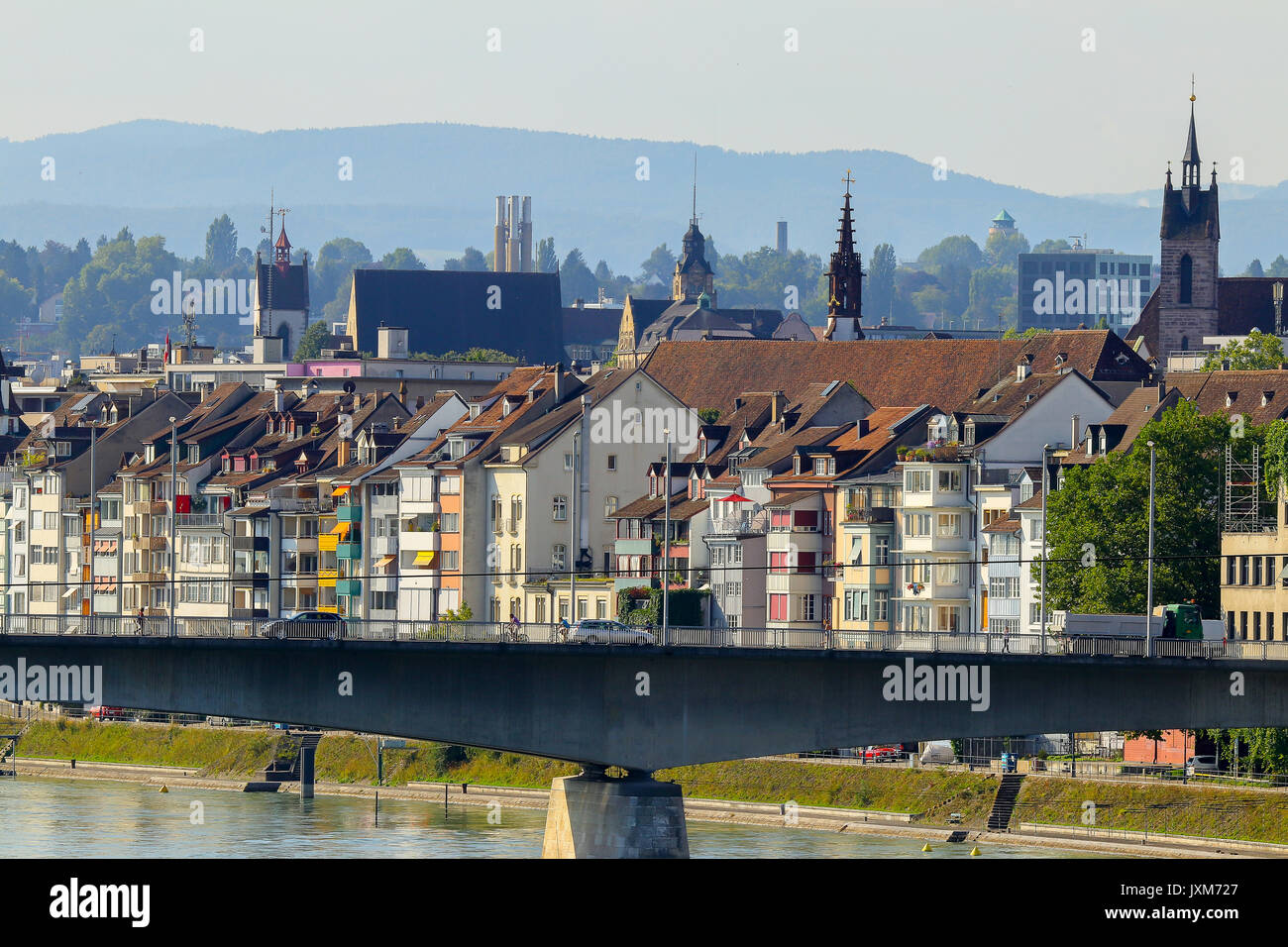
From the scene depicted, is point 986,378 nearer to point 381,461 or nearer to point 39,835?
point 381,461

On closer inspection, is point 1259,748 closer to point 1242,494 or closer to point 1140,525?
point 1140,525

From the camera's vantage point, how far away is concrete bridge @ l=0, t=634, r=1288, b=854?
7925 centimetres

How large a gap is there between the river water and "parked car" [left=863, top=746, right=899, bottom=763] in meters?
6.03

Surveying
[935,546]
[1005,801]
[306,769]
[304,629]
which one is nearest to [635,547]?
[935,546]

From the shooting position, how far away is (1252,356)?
164000 mm

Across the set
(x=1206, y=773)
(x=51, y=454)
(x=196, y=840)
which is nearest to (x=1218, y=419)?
(x=1206, y=773)

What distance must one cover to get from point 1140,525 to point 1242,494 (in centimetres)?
395

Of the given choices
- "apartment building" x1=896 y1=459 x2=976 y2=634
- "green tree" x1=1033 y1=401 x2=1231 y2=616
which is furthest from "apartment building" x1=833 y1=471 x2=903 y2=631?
"green tree" x1=1033 y1=401 x2=1231 y2=616

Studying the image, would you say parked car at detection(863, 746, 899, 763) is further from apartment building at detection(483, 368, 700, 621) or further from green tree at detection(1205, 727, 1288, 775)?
apartment building at detection(483, 368, 700, 621)

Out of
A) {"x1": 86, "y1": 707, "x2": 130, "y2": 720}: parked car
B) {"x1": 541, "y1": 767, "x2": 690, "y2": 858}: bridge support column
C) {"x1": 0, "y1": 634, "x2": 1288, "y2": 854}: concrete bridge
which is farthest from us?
{"x1": 86, "y1": 707, "x2": 130, "y2": 720}: parked car

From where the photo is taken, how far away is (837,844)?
101 meters

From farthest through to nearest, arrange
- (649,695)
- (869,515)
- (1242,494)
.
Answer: (869,515) < (1242,494) < (649,695)

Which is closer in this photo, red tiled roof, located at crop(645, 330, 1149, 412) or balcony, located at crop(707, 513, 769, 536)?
balcony, located at crop(707, 513, 769, 536)
